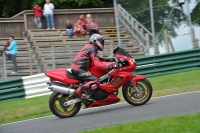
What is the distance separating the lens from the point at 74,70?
11453mm

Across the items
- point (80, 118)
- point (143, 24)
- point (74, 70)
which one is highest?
point (143, 24)

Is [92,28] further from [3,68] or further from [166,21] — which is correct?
[3,68]

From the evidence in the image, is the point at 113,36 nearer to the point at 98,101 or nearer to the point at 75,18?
the point at 75,18

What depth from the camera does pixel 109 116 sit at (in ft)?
35.1

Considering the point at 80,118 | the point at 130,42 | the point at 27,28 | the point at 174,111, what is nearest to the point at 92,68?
the point at 80,118

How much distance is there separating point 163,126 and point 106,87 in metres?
3.23

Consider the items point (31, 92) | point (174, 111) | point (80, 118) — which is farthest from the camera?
point (31, 92)

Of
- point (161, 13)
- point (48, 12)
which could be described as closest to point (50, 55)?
point (161, 13)

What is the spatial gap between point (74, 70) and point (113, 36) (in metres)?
12.6

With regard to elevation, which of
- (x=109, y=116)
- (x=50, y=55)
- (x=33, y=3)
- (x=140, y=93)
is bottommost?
(x=109, y=116)

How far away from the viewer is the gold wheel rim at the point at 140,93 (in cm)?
1153

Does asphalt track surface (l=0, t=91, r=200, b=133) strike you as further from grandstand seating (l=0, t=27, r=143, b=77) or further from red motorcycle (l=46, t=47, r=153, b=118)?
grandstand seating (l=0, t=27, r=143, b=77)

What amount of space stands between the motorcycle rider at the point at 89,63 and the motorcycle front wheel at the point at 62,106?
0.94 feet

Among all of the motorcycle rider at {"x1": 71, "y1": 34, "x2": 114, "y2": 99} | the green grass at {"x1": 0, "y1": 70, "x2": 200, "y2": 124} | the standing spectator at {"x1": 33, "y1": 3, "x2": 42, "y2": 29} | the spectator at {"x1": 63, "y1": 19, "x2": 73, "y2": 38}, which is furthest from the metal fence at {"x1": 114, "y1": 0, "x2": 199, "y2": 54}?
the standing spectator at {"x1": 33, "y1": 3, "x2": 42, "y2": 29}
